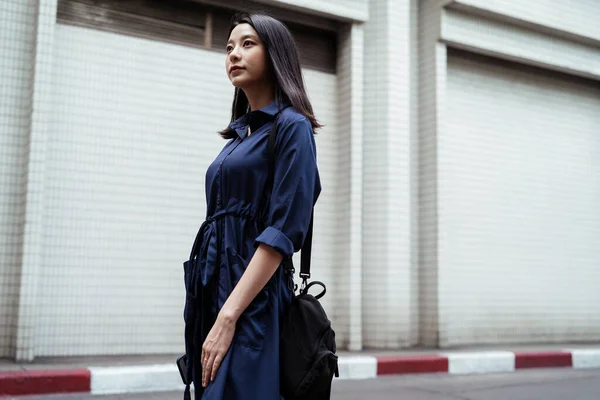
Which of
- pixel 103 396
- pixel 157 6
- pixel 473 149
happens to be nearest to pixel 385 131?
pixel 473 149

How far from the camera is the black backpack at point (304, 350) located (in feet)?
4.79

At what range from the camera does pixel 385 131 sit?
6.68 m

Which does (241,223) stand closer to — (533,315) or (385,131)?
(385,131)

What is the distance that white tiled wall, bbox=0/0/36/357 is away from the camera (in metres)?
5.03

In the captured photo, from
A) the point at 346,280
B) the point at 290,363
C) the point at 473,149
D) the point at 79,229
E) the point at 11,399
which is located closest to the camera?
the point at 290,363

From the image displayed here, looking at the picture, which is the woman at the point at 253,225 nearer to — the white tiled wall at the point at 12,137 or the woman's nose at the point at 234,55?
the woman's nose at the point at 234,55

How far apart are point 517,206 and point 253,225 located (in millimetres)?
6717

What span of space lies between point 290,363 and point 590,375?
5.42m

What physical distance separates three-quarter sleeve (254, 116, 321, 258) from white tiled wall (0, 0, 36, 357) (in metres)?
4.12

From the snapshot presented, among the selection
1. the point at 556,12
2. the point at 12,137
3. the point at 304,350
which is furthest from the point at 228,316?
the point at 556,12

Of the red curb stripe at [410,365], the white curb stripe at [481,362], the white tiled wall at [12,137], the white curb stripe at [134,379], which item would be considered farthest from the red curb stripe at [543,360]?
the white tiled wall at [12,137]

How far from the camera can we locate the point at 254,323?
1465 millimetres

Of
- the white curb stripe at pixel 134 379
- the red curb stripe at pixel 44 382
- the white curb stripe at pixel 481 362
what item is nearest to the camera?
the red curb stripe at pixel 44 382

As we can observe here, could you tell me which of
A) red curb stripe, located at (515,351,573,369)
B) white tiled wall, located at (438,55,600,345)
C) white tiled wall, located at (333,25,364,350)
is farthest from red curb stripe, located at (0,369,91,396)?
red curb stripe, located at (515,351,573,369)
